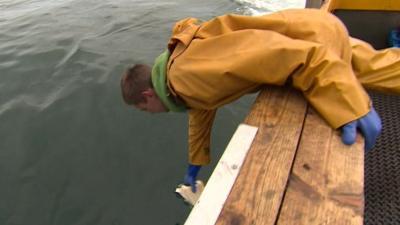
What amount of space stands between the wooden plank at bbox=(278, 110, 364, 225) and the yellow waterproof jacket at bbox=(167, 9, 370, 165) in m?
0.12

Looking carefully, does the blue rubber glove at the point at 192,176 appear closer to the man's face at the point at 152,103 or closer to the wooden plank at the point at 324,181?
the man's face at the point at 152,103

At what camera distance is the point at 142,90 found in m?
2.41

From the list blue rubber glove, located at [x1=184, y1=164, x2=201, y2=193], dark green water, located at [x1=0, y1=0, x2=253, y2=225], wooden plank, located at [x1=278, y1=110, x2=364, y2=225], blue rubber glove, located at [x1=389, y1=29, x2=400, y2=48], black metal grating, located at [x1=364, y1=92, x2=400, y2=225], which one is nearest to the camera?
wooden plank, located at [x1=278, y1=110, x2=364, y2=225]

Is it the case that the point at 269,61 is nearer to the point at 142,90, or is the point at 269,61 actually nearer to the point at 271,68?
the point at 271,68

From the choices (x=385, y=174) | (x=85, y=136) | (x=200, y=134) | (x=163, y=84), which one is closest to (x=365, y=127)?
(x=385, y=174)

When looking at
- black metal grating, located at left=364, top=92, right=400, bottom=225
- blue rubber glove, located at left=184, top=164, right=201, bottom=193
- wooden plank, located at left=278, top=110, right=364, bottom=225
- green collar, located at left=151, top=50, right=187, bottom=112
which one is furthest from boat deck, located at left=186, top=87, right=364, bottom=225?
blue rubber glove, located at left=184, top=164, right=201, bottom=193

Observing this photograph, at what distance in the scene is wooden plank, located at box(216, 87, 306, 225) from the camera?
151 centimetres

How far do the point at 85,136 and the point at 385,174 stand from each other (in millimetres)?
3217

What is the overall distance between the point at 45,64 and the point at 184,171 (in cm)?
351

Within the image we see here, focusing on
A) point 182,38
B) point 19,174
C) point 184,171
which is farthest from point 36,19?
point 182,38

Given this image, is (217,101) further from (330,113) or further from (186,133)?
(186,133)

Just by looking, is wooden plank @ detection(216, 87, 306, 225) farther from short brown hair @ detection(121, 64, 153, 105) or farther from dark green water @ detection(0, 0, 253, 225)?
dark green water @ detection(0, 0, 253, 225)

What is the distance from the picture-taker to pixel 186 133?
459 centimetres

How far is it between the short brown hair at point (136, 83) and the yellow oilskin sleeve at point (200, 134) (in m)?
0.47
